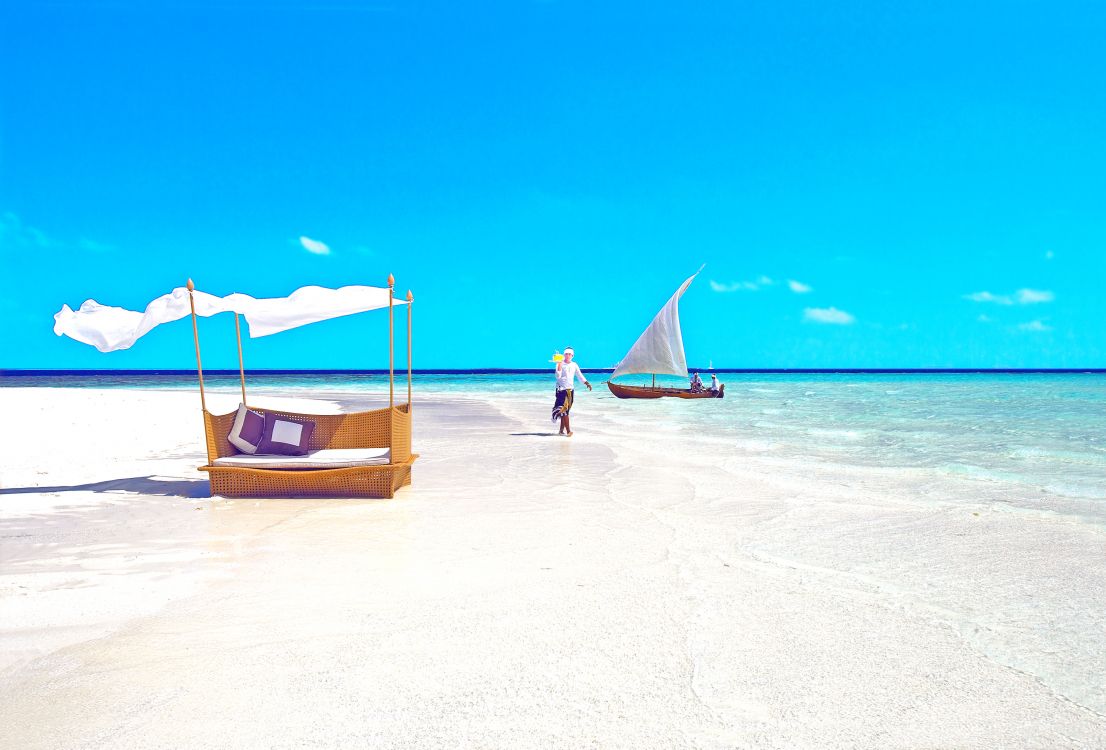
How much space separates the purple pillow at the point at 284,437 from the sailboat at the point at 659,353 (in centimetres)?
3107

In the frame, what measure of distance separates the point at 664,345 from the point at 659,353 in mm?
544

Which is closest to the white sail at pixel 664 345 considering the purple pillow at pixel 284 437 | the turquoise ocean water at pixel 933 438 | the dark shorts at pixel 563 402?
the turquoise ocean water at pixel 933 438

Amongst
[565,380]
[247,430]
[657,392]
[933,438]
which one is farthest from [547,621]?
[657,392]

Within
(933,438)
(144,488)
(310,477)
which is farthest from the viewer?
(933,438)

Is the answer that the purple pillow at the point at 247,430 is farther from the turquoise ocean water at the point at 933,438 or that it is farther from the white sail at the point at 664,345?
the white sail at the point at 664,345

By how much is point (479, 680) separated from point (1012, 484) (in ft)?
33.1

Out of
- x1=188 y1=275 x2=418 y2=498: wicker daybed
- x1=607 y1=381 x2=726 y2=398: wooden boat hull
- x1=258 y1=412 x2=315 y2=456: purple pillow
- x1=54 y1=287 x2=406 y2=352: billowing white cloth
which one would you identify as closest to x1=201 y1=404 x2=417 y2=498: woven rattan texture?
x1=188 y1=275 x2=418 y2=498: wicker daybed

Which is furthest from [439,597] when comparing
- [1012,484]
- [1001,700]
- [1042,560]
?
[1012,484]

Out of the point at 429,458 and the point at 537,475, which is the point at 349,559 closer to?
the point at 537,475

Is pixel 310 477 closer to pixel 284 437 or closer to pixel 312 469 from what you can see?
pixel 312 469

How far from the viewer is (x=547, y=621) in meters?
4.73

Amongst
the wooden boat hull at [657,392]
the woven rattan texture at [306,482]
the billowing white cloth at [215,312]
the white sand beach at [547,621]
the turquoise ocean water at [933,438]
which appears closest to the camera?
the white sand beach at [547,621]

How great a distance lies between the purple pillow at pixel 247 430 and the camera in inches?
387

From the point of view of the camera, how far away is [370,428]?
421 inches
